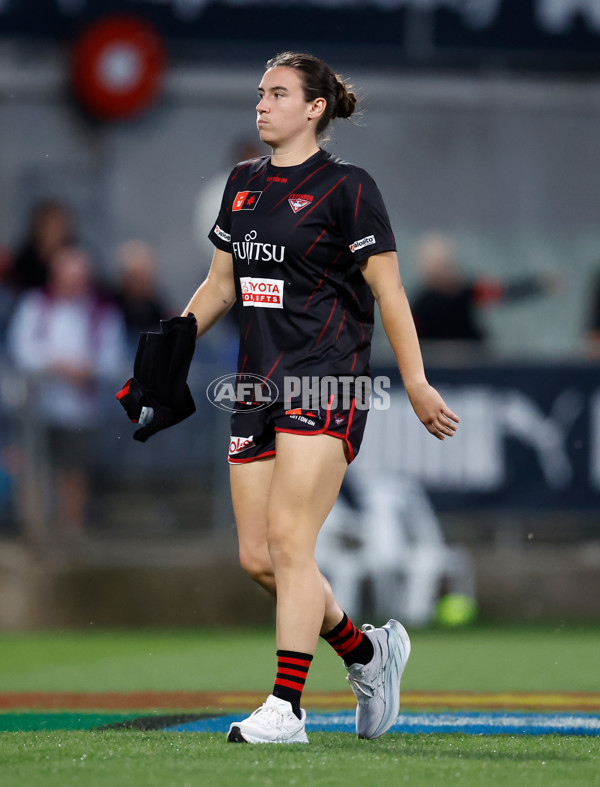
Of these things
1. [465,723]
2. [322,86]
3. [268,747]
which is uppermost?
[322,86]

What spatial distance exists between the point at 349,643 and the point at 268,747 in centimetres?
74

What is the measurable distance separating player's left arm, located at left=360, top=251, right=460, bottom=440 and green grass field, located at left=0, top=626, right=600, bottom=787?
3.57ft

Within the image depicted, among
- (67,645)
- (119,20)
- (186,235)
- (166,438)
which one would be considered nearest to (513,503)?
(166,438)

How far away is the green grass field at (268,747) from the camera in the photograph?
4.00m

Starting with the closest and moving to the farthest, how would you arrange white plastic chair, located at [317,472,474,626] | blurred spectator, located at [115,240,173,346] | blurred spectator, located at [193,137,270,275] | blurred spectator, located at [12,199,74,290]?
white plastic chair, located at [317,472,474,626], blurred spectator, located at [115,240,173,346], blurred spectator, located at [12,199,74,290], blurred spectator, located at [193,137,270,275]

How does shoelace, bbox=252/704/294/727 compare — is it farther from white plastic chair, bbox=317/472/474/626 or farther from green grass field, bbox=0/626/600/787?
white plastic chair, bbox=317/472/474/626

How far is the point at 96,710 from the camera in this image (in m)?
6.14

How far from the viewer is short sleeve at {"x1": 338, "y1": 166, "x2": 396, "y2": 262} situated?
4.79 metres

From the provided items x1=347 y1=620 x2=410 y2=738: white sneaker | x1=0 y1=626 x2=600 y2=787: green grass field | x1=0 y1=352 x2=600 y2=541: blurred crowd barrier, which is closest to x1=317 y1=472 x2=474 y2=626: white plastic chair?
x1=0 y1=352 x2=600 y2=541: blurred crowd barrier

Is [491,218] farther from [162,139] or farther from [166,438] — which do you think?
[166,438]

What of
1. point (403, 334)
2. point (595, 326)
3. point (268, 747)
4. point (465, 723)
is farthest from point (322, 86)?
point (595, 326)

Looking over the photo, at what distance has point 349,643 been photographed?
202 inches

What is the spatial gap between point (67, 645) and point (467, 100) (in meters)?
7.06

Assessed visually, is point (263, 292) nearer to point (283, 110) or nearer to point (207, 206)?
point (283, 110)
